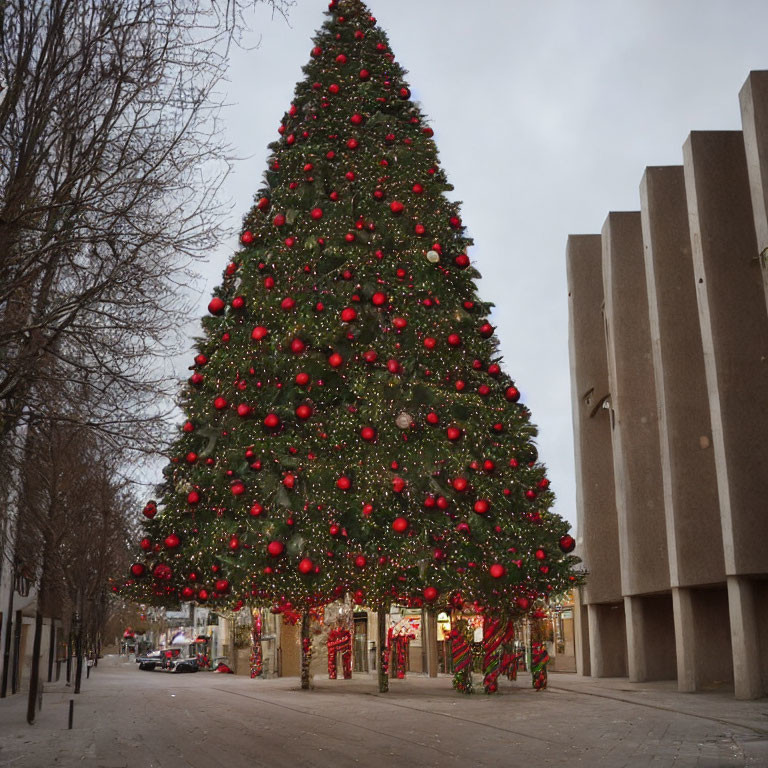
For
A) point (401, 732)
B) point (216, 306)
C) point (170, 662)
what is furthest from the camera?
point (170, 662)

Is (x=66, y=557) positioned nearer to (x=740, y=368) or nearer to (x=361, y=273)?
(x=361, y=273)

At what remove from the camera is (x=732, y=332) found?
18406 millimetres

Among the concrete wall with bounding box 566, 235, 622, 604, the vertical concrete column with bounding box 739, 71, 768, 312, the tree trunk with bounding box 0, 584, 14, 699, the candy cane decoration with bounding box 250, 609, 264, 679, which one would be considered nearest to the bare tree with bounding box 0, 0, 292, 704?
the vertical concrete column with bounding box 739, 71, 768, 312

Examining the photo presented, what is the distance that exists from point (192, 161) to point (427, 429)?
6.68 m

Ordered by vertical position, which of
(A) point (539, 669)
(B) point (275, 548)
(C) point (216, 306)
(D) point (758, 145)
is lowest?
(A) point (539, 669)

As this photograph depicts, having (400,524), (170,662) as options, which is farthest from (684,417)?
(170,662)

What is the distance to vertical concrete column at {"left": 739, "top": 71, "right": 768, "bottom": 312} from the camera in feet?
55.7

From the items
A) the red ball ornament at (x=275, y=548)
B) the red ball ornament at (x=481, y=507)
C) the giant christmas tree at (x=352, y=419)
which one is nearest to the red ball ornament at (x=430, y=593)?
the giant christmas tree at (x=352, y=419)

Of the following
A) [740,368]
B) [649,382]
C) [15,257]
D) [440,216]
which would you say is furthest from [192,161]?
[649,382]

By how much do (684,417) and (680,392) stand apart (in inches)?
23.8

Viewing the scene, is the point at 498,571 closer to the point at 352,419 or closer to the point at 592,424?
the point at 352,419

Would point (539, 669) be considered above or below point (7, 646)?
below

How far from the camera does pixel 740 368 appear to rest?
59.4 ft

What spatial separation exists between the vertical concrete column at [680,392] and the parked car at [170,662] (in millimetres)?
37090
